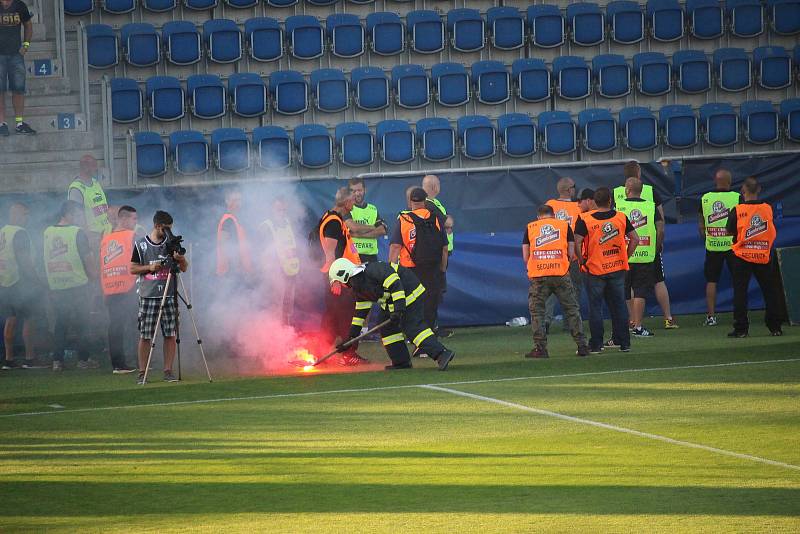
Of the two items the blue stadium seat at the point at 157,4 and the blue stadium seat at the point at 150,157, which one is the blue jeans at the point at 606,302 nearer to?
the blue stadium seat at the point at 150,157

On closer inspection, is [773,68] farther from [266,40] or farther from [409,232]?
[409,232]

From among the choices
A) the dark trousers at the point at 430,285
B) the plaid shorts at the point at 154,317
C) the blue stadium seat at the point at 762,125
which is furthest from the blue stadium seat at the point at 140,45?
the blue stadium seat at the point at 762,125

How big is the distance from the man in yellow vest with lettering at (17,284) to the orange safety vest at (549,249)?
7.08m

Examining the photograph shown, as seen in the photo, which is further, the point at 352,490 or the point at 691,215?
the point at 691,215

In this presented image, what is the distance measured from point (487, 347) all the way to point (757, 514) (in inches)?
394

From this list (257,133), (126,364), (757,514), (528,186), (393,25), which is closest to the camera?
(757,514)

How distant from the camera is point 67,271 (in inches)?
644

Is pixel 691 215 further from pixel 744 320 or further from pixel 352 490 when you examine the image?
pixel 352 490

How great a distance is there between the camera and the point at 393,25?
928 inches

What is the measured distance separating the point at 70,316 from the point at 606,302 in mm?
7222

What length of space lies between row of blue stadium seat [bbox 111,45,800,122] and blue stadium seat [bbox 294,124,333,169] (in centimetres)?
97

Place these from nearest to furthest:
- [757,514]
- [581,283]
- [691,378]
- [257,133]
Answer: [757,514] < [691,378] < [581,283] < [257,133]

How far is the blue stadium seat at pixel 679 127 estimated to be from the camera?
22.9m

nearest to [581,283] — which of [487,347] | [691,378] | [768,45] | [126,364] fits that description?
[487,347]
